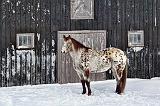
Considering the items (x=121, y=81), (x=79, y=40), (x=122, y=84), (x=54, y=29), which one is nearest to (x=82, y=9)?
(x=79, y=40)

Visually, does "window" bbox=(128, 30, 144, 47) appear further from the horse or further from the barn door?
the horse

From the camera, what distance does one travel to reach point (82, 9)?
14.4 metres

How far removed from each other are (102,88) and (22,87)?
2856 mm

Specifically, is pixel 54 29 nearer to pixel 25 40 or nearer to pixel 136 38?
pixel 25 40

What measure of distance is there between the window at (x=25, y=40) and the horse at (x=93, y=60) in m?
2.04

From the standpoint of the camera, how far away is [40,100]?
10.8 metres

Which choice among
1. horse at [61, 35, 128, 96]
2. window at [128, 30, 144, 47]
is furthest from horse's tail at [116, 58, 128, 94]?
window at [128, 30, 144, 47]

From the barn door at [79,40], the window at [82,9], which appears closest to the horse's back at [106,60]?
the barn door at [79,40]

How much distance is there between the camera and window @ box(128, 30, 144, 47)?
15008 mm

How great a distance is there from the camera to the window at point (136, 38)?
49.2 ft

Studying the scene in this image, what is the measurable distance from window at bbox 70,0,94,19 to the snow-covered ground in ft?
8.46

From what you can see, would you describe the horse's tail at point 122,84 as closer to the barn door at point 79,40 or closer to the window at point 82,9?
the barn door at point 79,40

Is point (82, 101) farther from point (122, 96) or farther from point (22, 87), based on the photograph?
point (22, 87)

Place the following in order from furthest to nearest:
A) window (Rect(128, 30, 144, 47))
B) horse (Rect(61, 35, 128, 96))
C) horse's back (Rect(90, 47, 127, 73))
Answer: window (Rect(128, 30, 144, 47))
horse's back (Rect(90, 47, 127, 73))
horse (Rect(61, 35, 128, 96))
